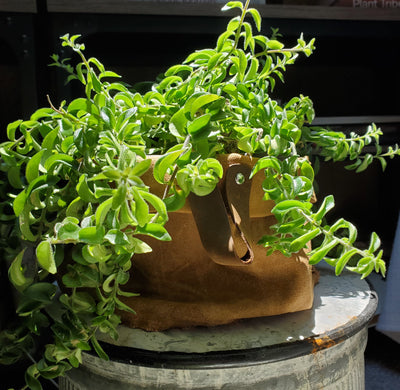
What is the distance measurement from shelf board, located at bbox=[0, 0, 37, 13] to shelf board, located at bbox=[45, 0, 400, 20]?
0.04m

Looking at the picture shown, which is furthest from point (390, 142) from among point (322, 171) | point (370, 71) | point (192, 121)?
point (192, 121)

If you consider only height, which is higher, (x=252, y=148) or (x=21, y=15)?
(x=21, y=15)

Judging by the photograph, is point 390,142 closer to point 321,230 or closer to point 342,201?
point 342,201

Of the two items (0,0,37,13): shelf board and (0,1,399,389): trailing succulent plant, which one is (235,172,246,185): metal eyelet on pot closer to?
(0,1,399,389): trailing succulent plant

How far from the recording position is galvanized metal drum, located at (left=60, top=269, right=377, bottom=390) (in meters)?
0.43

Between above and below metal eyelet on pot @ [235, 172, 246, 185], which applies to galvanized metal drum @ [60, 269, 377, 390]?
below

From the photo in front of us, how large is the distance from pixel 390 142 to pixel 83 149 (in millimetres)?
1130

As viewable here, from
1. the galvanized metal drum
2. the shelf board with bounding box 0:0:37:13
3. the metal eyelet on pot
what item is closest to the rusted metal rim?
the galvanized metal drum

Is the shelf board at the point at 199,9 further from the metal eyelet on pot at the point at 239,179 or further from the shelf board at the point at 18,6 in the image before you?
the metal eyelet on pot at the point at 239,179

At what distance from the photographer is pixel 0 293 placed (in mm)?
785

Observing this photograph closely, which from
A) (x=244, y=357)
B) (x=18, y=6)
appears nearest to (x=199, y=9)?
(x=18, y=6)

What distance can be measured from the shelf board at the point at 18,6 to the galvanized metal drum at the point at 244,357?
2.53 ft

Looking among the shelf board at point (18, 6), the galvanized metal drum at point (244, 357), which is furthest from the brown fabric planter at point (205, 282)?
the shelf board at point (18, 6)

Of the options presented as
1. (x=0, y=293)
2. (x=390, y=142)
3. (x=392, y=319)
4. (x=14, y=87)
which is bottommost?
(x=392, y=319)
